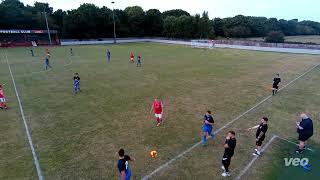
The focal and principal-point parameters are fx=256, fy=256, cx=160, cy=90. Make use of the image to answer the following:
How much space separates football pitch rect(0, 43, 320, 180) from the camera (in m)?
10.5

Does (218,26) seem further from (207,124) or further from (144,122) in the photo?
(207,124)

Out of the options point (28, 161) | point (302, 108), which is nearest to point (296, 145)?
point (302, 108)

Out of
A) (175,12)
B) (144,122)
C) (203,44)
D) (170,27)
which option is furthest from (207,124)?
(175,12)

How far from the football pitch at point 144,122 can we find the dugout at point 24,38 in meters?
43.7

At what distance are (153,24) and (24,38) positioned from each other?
146ft

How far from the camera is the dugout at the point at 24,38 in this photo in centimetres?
6644

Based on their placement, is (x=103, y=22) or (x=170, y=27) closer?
(x=103, y=22)

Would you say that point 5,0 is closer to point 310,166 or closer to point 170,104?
point 170,104

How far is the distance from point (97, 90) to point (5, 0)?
267 feet

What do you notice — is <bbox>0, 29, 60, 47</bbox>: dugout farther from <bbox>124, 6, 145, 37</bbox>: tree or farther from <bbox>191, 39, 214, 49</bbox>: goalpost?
<bbox>191, 39, 214, 49</bbox>: goalpost

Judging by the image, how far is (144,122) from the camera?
15.1 metres

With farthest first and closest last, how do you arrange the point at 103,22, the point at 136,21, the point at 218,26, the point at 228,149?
the point at 218,26
the point at 136,21
the point at 103,22
the point at 228,149

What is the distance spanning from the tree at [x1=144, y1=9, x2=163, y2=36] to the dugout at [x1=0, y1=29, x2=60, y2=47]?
35186mm

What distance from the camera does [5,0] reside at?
8356cm
